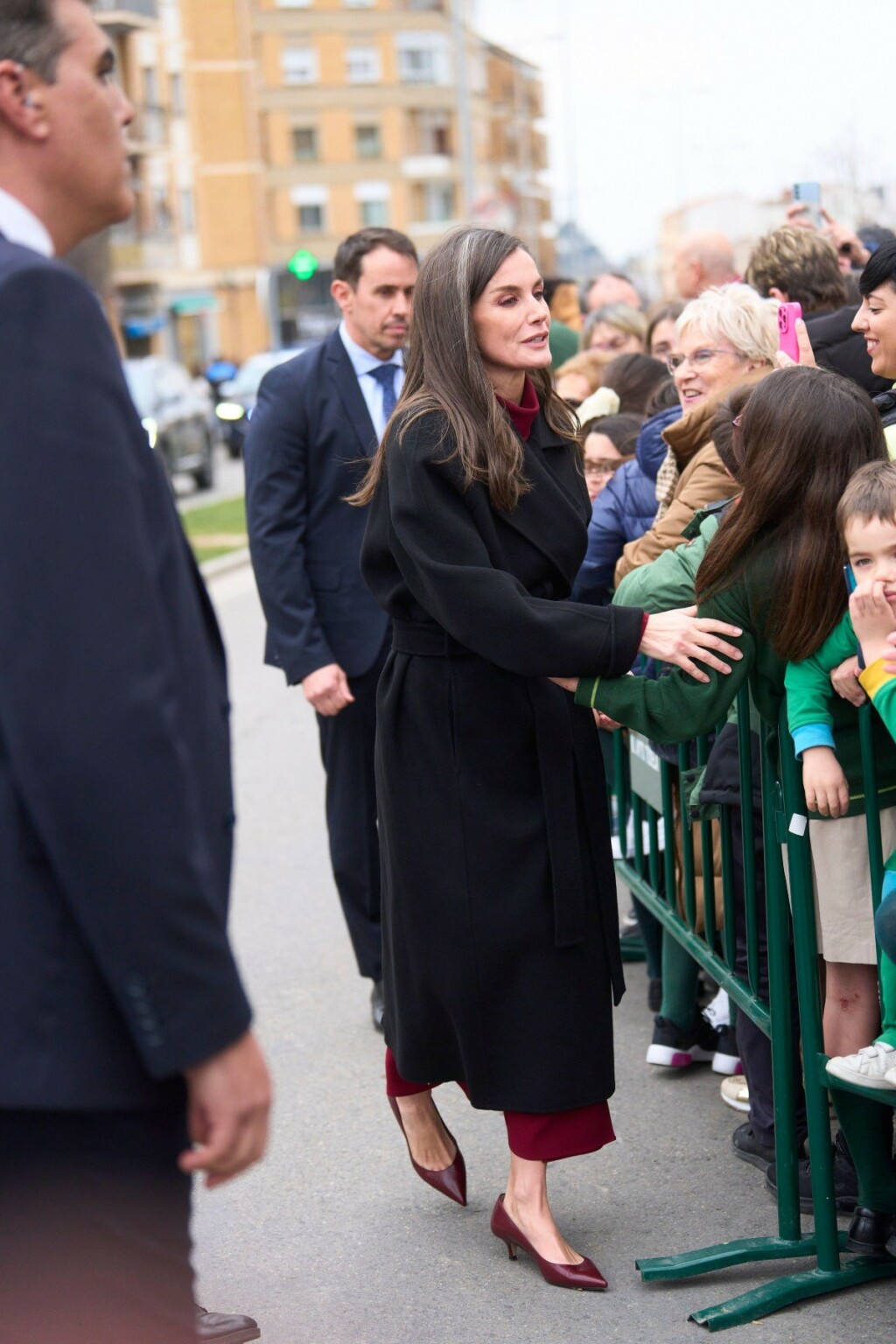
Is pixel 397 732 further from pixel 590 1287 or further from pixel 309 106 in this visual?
pixel 309 106

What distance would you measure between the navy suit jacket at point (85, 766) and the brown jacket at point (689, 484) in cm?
243

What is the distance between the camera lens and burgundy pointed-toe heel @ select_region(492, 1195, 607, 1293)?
11.2 feet

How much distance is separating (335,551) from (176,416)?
2225 centimetres

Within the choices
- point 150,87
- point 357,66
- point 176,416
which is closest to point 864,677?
point 176,416

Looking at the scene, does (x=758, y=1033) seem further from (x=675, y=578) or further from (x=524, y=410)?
(x=524, y=410)

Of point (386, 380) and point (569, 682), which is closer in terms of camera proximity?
point (569, 682)

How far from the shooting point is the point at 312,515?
5117 millimetres

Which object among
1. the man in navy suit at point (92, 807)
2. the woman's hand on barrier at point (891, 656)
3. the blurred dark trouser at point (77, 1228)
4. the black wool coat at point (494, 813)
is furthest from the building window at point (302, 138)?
the blurred dark trouser at point (77, 1228)

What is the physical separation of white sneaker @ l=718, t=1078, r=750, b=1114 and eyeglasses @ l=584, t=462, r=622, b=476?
6.90ft

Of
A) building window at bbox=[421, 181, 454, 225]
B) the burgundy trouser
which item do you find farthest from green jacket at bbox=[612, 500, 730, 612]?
building window at bbox=[421, 181, 454, 225]

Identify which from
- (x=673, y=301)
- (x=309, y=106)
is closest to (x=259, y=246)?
(x=309, y=106)

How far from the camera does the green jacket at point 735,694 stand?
3.07 meters

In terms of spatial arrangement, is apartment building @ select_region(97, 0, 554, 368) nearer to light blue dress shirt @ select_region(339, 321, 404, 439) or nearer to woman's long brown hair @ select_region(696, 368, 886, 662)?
light blue dress shirt @ select_region(339, 321, 404, 439)

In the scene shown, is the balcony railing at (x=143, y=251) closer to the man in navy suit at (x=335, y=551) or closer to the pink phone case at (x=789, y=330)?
the man in navy suit at (x=335, y=551)
